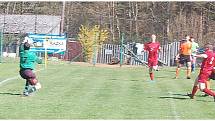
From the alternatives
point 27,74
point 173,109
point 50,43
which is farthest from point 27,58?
point 50,43

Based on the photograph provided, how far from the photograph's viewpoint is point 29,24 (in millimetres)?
63156

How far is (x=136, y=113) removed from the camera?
41.4 feet

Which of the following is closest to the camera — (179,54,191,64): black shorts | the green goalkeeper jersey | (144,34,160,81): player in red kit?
the green goalkeeper jersey

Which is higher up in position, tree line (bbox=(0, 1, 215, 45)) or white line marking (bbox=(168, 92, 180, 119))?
tree line (bbox=(0, 1, 215, 45))

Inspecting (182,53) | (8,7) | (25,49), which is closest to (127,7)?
(8,7)

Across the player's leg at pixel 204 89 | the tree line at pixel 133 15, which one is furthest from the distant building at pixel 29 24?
the player's leg at pixel 204 89

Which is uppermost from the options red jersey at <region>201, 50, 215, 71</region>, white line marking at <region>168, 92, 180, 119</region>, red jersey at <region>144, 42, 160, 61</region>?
red jersey at <region>144, 42, 160, 61</region>

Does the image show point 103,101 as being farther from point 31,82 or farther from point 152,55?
point 152,55

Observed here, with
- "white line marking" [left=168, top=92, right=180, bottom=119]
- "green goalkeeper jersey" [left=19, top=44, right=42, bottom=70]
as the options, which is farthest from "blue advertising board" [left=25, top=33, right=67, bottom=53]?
"white line marking" [left=168, top=92, right=180, bottom=119]

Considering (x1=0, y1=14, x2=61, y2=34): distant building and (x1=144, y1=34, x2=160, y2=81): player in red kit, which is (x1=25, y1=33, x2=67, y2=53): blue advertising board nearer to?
(x1=144, y1=34, x2=160, y2=81): player in red kit

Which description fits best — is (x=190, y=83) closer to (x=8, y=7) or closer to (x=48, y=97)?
(x=48, y=97)

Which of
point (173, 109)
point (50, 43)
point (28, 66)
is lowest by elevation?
point (173, 109)

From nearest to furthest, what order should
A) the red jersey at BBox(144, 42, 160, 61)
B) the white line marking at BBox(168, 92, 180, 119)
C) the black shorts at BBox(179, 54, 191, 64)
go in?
the white line marking at BBox(168, 92, 180, 119)
the red jersey at BBox(144, 42, 160, 61)
the black shorts at BBox(179, 54, 191, 64)

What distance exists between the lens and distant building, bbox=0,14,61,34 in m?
61.6
